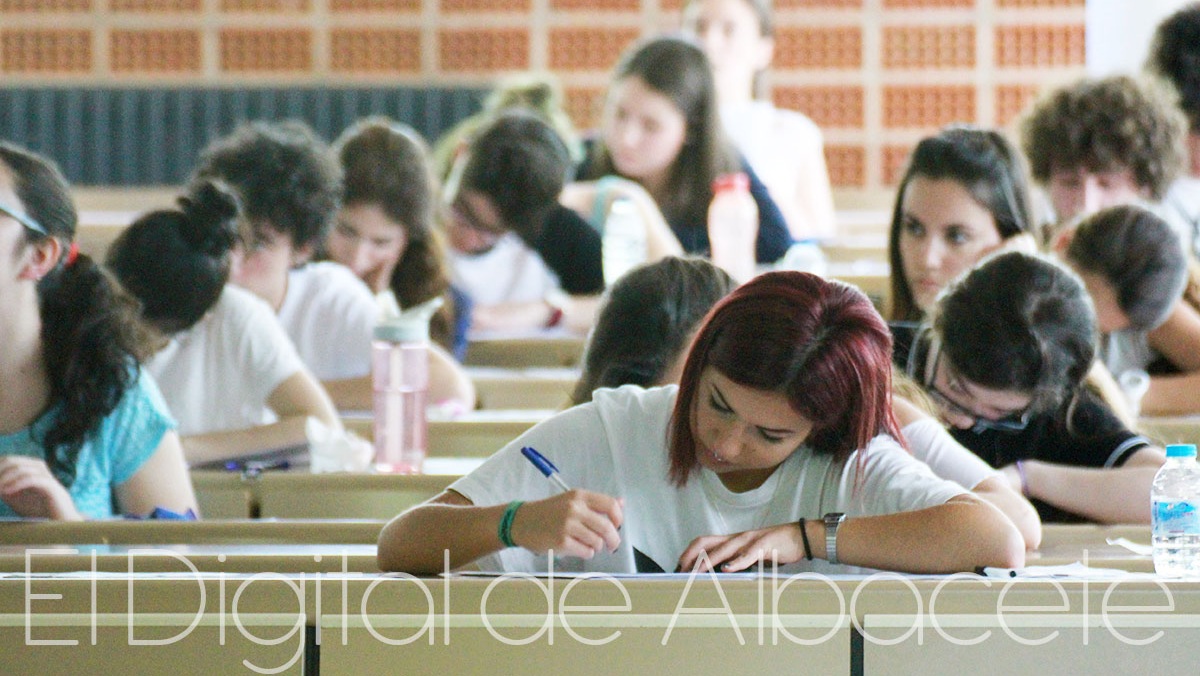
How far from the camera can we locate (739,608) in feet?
4.00

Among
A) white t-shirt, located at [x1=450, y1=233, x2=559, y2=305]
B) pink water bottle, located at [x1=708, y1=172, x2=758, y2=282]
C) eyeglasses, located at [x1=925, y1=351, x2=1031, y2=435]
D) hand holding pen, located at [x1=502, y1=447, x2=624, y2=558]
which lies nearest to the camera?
hand holding pen, located at [x1=502, y1=447, x2=624, y2=558]

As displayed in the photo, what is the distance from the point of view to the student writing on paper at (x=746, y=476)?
145 cm

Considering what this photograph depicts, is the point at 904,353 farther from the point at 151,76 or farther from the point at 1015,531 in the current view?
the point at 151,76

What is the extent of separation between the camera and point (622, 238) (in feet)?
12.8

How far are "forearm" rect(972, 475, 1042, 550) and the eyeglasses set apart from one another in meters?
0.33

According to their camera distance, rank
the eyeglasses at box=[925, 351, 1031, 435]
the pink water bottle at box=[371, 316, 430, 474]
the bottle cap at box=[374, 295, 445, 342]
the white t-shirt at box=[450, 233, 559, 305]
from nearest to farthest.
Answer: the eyeglasses at box=[925, 351, 1031, 435]
the pink water bottle at box=[371, 316, 430, 474]
the bottle cap at box=[374, 295, 445, 342]
the white t-shirt at box=[450, 233, 559, 305]

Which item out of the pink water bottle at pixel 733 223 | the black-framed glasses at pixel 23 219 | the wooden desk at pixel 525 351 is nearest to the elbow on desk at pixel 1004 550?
the black-framed glasses at pixel 23 219

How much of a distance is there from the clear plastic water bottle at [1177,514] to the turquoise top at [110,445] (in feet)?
4.30

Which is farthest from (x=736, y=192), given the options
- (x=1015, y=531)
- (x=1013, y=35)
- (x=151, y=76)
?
(x=151, y=76)

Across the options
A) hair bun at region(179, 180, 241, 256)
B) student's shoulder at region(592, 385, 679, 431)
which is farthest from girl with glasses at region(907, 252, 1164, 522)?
hair bun at region(179, 180, 241, 256)

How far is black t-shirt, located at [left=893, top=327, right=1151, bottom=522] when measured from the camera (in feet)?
6.97

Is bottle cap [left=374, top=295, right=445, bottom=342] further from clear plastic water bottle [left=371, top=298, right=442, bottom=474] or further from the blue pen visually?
the blue pen

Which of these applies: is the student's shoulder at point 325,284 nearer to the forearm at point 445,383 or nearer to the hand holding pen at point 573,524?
the forearm at point 445,383

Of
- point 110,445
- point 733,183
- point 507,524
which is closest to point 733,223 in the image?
point 733,183
